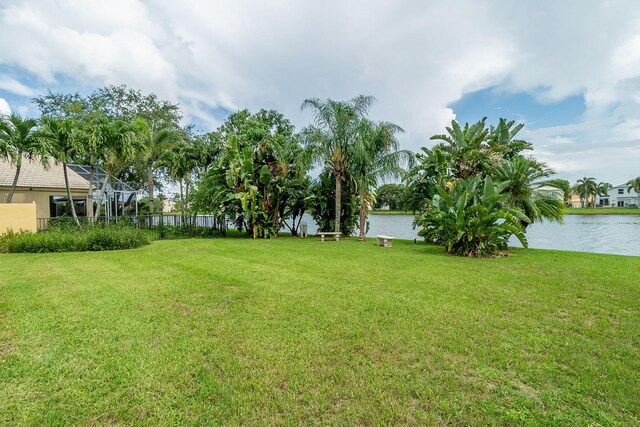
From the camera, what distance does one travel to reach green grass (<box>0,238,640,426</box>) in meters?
2.41

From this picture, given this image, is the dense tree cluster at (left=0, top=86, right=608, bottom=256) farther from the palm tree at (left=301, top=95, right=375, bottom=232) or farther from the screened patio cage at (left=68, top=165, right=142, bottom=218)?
the screened patio cage at (left=68, top=165, right=142, bottom=218)

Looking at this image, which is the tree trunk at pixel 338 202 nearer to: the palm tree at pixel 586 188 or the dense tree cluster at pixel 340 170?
the dense tree cluster at pixel 340 170

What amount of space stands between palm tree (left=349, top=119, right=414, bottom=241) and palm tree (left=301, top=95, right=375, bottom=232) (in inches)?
18.1

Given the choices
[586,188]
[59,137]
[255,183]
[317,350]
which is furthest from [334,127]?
[586,188]

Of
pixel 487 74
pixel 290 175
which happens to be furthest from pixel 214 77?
Answer: pixel 487 74

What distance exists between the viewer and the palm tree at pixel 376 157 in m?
14.5

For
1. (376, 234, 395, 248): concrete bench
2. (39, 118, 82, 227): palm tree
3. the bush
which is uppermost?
(39, 118, 82, 227): palm tree

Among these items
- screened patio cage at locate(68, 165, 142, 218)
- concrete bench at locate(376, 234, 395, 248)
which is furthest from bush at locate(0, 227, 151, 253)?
concrete bench at locate(376, 234, 395, 248)

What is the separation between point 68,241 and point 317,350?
10.8 metres

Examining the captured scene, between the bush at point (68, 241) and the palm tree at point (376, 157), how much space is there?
9.49 metres

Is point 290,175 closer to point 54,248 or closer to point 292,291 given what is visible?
point 54,248

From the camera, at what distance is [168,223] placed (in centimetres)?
1584

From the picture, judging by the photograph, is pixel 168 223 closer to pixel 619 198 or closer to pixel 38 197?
pixel 38 197

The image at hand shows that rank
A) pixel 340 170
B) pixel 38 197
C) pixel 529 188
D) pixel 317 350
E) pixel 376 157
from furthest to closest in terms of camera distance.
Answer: pixel 38 197 → pixel 340 170 → pixel 376 157 → pixel 529 188 → pixel 317 350
